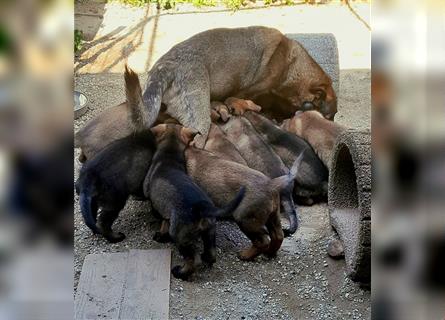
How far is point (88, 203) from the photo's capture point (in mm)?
3166

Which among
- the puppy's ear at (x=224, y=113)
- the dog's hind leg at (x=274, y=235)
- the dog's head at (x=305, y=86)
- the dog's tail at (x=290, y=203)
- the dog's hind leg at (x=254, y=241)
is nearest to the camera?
the dog's hind leg at (x=254, y=241)

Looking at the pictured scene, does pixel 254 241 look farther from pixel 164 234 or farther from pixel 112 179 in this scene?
pixel 112 179

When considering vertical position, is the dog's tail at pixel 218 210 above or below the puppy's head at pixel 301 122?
above

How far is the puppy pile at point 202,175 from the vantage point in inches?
121

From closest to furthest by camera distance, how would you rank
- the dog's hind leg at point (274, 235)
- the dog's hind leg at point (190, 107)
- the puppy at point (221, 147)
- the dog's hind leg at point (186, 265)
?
the dog's hind leg at point (186, 265) → the dog's hind leg at point (274, 235) → the puppy at point (221, 147) → the dog's hind leg at point (190, 107)

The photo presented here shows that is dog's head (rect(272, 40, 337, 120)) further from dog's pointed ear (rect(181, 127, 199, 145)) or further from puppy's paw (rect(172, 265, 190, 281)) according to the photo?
puppy's paw (rect(172, 265, 190, 281))

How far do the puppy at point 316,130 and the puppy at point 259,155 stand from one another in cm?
34

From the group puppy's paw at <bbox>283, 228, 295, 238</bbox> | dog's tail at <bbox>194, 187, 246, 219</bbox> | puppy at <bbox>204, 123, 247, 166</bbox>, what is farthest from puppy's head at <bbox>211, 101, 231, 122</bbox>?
dog's tail at <bbox>194, 187, 246, 219</bbox>

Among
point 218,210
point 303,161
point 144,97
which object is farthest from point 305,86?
point 218,210

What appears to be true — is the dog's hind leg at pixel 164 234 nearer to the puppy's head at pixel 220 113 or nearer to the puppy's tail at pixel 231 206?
the puppy's tail at pixel 231 206

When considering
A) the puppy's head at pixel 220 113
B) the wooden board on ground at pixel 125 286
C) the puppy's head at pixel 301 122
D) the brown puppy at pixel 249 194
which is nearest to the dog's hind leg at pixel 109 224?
the wooden board on ground at pixel 125 286

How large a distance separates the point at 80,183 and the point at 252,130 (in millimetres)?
1182

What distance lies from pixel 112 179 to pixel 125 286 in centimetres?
56

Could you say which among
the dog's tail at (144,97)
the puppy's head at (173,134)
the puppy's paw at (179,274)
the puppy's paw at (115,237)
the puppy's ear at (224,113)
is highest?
the dog's tail at (144,97)
